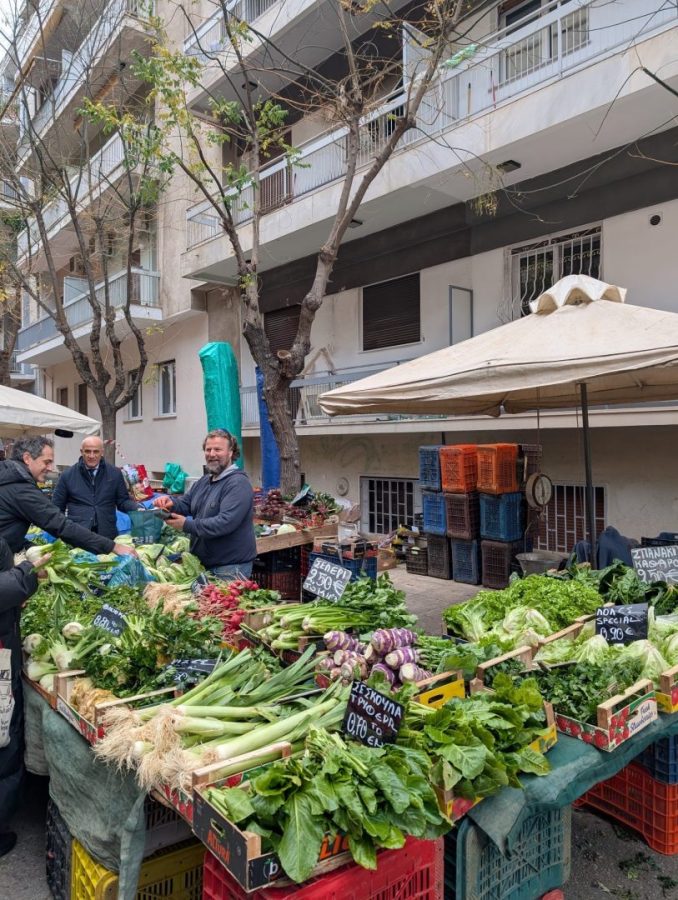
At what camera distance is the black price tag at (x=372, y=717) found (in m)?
2.16

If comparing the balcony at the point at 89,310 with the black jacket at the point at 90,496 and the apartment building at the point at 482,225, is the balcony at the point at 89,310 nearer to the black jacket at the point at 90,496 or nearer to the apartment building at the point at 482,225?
the apartment building at the point at 482,225

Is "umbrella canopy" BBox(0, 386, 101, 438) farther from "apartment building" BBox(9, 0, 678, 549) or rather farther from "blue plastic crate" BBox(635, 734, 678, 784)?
"blue plastic crate" BBox(635, 734, 678, 784)

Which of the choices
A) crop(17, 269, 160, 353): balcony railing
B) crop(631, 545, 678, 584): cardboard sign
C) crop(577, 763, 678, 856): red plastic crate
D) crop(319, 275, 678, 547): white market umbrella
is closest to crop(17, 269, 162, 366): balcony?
crop(17, 269, 160, 353): balcony railing

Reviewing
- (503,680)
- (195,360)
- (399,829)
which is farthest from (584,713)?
(195,360)

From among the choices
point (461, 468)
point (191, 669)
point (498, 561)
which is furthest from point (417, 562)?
point (191, 669)

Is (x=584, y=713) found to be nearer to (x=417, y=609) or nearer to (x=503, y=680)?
(x=503, y=680)

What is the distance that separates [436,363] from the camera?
5.01 m

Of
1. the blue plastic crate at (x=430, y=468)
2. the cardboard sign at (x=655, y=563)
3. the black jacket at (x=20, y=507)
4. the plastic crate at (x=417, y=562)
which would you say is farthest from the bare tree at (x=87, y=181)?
the cardboard sign at (x=655, y=563)

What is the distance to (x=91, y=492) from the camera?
6395 millimetres

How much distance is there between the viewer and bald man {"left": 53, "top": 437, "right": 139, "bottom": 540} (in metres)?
6.32

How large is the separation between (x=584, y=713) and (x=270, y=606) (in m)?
1.96

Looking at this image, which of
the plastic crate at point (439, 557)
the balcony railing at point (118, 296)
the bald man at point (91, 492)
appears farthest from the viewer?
the balcony railing at point (118, 296)

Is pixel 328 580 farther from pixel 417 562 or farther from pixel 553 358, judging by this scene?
pixel 417 562

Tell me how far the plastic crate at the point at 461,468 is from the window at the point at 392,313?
3532mm
